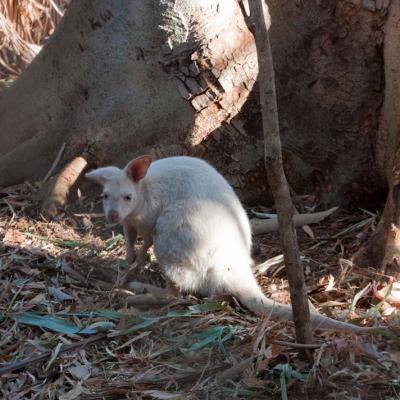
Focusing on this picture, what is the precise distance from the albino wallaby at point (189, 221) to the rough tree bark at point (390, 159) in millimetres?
783

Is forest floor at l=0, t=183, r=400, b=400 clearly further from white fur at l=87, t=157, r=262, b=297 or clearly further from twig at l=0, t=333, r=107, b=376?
white fur at l=87, t=157, r=262, b=297

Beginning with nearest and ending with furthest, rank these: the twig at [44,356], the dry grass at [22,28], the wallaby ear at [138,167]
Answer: the twig at [44,356] < the wallaby ear at [138,167] < the dry grass at [22,28]

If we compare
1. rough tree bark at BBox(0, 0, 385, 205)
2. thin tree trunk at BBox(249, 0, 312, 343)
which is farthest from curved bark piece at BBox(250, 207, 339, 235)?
thin tree trunk at BBox(249, 0, 312, 343)

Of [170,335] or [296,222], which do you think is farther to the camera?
[296,222]

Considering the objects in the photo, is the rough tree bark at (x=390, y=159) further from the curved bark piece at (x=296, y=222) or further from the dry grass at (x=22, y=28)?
the dry grass at (x=22, y=28)

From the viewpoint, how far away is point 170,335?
13.0 feet

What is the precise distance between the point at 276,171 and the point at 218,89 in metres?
2.44

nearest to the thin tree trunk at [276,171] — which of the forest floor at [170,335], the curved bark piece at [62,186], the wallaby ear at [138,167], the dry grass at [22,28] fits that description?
the forest floor at [170,335]

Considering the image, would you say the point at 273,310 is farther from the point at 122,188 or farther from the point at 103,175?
the point at 103,175

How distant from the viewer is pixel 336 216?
→ 5.54 meters

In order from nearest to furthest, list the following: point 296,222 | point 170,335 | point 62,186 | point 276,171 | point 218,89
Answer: point 276,171
point 170,335
point 296,222
point 218,89
point 62,186

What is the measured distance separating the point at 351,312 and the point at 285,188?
4.06 ft

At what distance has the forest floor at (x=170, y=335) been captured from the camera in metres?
3.46

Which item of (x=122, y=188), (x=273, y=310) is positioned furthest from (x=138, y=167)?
(x=273, y=310)
